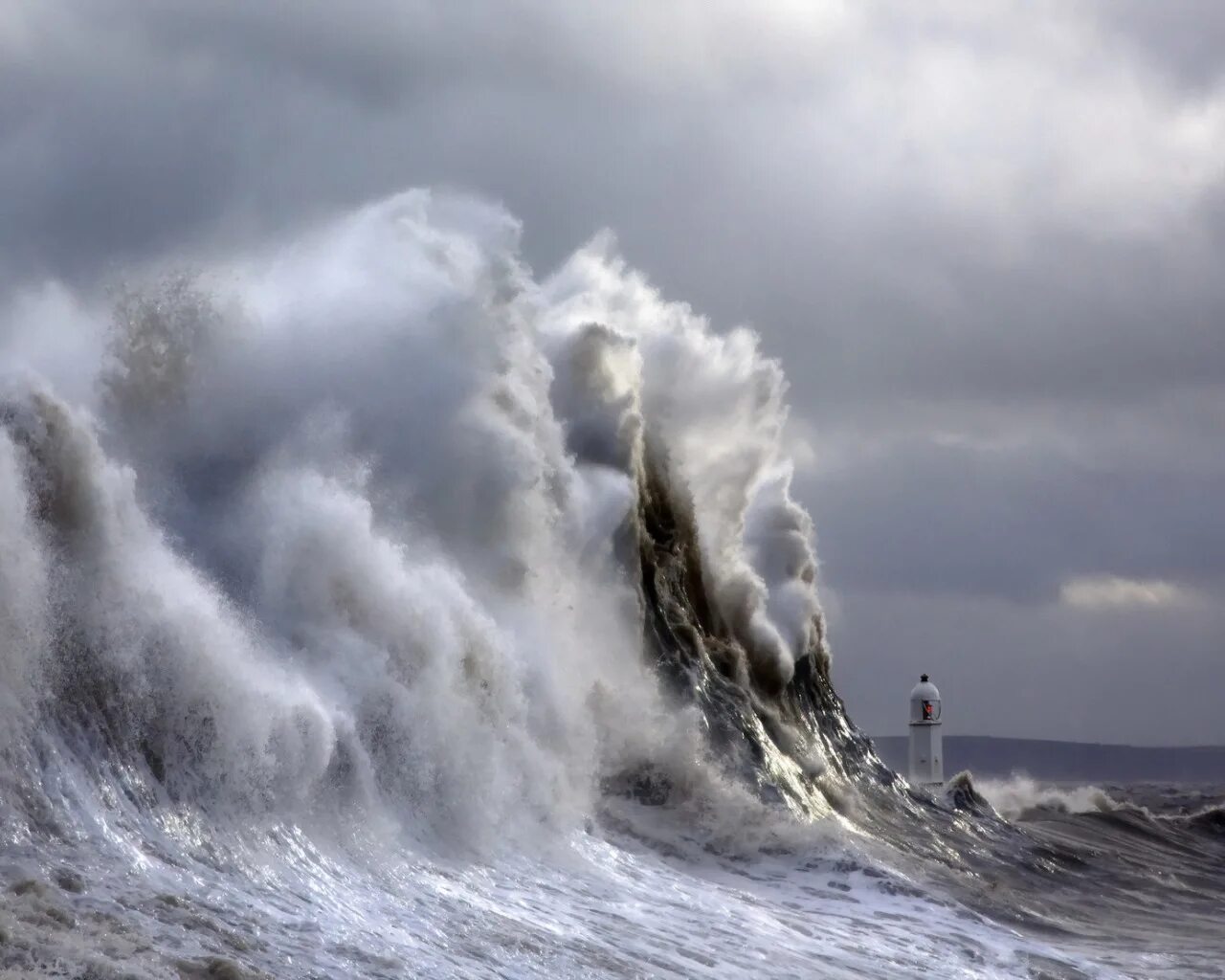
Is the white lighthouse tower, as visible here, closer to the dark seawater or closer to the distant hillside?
the dark seawater

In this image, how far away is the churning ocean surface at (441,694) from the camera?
8.52 meters

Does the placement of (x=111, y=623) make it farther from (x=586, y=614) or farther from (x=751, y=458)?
(x=751, y=458)

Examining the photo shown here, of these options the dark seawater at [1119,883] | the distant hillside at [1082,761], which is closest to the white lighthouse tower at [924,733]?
the dark seawater at [1119,883]

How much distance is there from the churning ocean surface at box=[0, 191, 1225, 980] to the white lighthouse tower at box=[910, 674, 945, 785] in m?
3.09

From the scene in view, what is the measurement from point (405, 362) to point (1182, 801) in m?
26.2

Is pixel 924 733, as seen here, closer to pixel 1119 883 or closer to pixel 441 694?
pixel 1119 883

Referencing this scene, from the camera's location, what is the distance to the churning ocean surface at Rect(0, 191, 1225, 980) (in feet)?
28.0

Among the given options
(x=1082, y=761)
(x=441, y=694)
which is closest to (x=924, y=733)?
(x=441, y=694)

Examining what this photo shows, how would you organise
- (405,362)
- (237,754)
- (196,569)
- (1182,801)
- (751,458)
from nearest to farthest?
(237,754) → (196,569) → (405,362) → (751,458) → (1182,801)

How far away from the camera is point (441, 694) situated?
39.1 feet

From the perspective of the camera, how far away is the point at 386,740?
1105 cm

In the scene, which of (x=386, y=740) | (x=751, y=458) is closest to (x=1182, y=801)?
(x=751, y=458)

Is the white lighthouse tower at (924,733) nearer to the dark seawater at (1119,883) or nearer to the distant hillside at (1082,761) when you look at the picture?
the dark seawater at (1119,883)

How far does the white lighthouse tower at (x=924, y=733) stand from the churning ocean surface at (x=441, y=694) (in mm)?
3086
